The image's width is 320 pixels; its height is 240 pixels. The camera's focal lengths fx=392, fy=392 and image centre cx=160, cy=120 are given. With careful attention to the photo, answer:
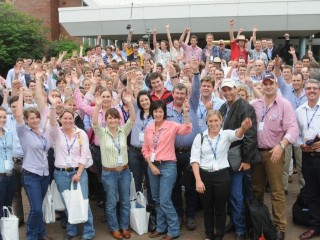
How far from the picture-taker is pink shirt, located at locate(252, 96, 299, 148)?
4895mm

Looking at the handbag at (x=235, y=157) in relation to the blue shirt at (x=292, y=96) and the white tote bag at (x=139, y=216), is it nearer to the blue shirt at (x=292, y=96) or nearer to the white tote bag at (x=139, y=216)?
the white tote bag at (x=139, y=216)

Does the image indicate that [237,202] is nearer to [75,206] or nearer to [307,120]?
[307,120]

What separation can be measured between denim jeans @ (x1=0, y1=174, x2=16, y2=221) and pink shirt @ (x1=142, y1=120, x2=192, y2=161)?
1749 millimetres

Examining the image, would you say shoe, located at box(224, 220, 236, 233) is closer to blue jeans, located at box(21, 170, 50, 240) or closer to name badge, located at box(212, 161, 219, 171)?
name badge, located at box(212, 161, 219, 171)

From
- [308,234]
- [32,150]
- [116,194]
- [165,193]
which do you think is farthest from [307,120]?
[32,150]

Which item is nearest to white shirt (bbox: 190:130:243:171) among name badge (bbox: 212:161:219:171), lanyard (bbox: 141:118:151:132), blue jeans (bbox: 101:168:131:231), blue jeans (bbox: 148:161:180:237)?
name badge (bbox: 212:161:219:171)

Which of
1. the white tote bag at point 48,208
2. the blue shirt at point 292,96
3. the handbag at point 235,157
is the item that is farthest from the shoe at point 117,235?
the blue shirt at point 292,96

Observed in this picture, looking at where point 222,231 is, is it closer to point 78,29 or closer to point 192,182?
point 192,182

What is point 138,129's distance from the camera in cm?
561

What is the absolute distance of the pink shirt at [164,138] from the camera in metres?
5.14

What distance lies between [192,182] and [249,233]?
1008 mm

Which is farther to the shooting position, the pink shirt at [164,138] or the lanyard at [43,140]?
the pink shirt at [164,138]

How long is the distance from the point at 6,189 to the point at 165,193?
6.68 feet

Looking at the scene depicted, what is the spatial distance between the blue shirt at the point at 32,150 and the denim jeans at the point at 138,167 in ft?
4.12
